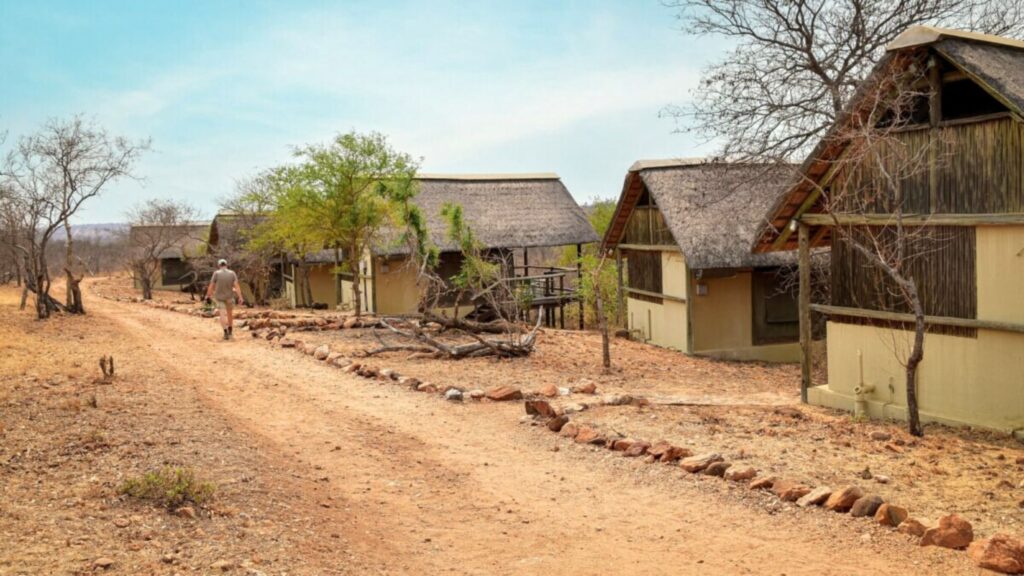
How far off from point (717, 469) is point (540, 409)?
272cm

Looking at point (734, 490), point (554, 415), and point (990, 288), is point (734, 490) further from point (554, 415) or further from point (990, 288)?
point (990, 288)

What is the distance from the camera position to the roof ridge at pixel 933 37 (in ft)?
33.8

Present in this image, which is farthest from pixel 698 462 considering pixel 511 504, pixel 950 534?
pixel 950 534

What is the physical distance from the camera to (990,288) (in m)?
10.0

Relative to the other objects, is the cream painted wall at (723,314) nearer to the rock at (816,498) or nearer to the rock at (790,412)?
the rock at (790,412)

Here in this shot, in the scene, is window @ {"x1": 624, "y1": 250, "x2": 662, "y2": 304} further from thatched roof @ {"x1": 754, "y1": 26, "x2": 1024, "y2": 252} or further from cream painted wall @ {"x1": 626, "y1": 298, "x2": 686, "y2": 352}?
thatched roof @ {"x1": 754, "y1": 26, "x2": 1024, "y2": 252}

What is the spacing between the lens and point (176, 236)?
153 ft

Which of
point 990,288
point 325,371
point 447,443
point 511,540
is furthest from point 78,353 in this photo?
point 990,288

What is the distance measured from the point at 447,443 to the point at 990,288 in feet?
20.5

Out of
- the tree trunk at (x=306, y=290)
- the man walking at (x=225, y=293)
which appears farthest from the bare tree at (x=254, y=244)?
the man walking at (x=225, y=293)

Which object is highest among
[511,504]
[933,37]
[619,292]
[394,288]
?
[933,37]

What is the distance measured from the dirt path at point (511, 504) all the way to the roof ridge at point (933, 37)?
617cm

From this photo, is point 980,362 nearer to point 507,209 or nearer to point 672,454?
point 672,454

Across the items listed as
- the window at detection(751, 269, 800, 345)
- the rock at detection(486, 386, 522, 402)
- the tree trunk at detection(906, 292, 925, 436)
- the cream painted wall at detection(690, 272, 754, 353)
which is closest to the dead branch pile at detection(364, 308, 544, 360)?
the rock at detection(486, 386, 522, 402)
